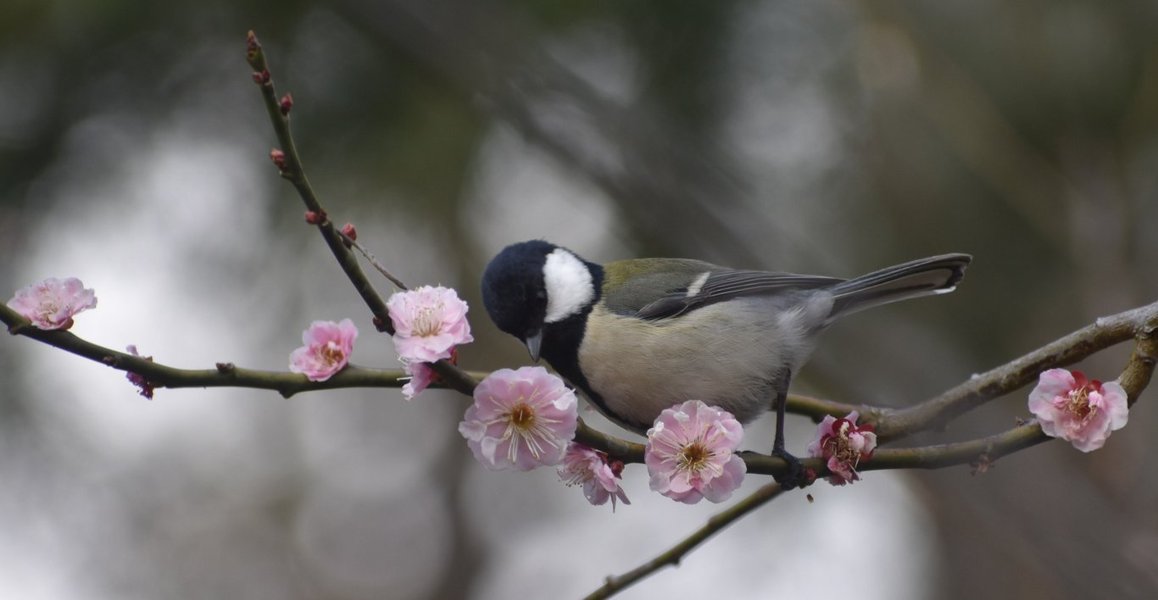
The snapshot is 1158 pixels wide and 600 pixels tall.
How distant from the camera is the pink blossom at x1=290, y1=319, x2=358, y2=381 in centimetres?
157

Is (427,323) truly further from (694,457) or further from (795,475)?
(795,475)

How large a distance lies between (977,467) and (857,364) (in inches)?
95.1

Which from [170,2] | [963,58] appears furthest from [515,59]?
[963,58]

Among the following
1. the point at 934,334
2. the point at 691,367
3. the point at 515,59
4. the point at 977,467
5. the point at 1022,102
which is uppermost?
the point at 1022,102

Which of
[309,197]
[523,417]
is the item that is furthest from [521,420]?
[309,197]

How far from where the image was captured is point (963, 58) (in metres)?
5.28

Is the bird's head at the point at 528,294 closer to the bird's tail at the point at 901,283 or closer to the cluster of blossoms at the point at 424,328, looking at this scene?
the bird's tail at the point at 901,283

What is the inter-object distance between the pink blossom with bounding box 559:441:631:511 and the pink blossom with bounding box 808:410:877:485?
14.0 inches

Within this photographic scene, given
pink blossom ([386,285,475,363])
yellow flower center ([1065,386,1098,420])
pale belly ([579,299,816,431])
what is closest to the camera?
pink blossom ([386,285,475,363])

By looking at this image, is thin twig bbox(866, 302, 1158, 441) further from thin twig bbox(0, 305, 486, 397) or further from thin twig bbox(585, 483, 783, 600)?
thin twig bbox(0, 305, 486, 397)

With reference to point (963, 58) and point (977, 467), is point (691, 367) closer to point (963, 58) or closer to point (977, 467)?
point (977, 467)

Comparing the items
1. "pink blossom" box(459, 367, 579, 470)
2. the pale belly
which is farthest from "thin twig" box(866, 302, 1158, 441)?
"pink blossom" box(459, 367, 579, 470)

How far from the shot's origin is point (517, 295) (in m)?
2.64

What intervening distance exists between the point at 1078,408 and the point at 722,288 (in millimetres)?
1252
